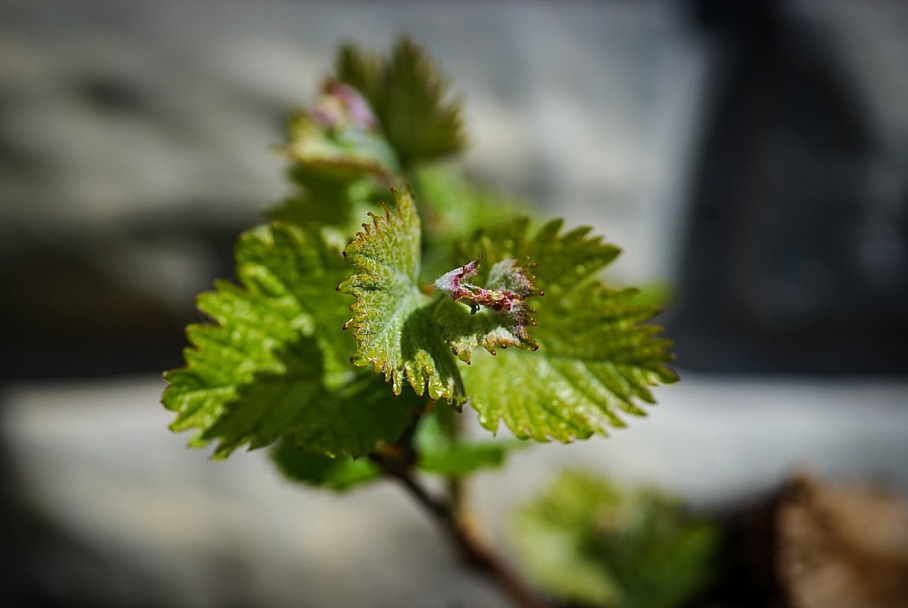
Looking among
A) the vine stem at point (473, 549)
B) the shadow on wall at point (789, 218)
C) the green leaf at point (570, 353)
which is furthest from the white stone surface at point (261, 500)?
the green leaf at point (570, 353)

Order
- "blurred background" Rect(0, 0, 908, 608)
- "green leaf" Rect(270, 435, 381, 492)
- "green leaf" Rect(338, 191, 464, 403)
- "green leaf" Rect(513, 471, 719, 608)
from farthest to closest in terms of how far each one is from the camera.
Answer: "blurred background" Rect(0, 0, 908, 608) < "green leaf" Rect(513, 471, 719, 608) < "green leaf" Rect(270, 435, 381, 492) < "green leaf" Rect(338, 191, 464, 403)

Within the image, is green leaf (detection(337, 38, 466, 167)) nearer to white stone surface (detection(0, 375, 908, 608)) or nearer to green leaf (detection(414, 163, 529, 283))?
green leaf (detection(414, 163, 529, 283))

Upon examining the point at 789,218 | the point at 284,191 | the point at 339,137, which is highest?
the point at 789,218

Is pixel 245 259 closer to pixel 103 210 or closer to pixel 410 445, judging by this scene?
pixel 410 445

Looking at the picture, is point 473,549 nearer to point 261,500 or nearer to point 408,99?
point 408,99

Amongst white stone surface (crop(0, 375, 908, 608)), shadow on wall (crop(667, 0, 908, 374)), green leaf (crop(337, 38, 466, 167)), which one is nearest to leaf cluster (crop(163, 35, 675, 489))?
green leaf (crop(337, 38, 466, 167))

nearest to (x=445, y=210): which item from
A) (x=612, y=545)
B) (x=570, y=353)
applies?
(x=570, y=353)
